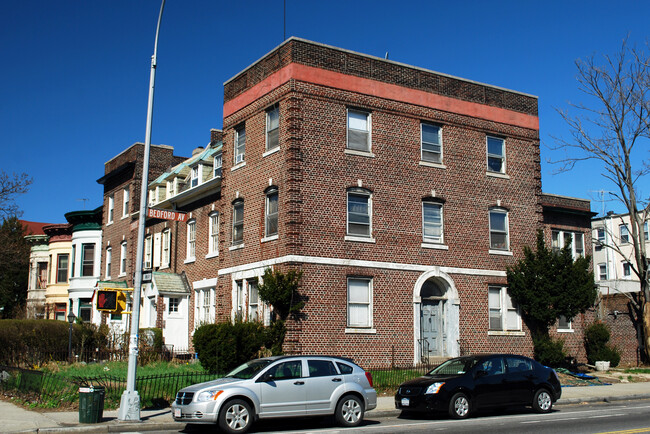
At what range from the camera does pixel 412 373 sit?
2348 cm

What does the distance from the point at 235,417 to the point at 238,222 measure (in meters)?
14.6

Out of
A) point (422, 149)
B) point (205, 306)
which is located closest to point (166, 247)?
point (205, 306)

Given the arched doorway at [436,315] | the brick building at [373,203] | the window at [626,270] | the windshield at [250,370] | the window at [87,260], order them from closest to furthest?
the windshield at [250,370] → the brick building at [373,203] → the arched doorway at [436,315] → the window at [87,260] → the window at [626,270]

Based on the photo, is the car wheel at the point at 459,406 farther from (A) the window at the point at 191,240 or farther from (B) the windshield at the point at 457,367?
(A) the window at the point at 191,240

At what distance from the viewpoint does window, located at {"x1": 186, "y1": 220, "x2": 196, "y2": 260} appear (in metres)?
33.5

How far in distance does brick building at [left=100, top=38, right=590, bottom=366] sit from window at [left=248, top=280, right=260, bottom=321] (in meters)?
0.06

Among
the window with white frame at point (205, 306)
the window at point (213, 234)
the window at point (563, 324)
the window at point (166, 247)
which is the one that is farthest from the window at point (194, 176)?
the window at point (563, 324)

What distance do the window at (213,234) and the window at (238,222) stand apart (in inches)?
123

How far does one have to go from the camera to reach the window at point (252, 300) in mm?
26433

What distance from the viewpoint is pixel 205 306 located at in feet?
102

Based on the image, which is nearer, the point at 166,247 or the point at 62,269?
the point at 166,247

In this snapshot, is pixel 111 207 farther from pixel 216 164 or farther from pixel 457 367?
pixel 457 367

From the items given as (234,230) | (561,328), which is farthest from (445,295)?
(234,230)

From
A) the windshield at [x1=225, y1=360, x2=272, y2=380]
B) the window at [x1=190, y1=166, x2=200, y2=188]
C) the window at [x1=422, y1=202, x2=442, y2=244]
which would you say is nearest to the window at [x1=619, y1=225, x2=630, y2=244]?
the window at [x1=422, y1=202, x2=442, y2=244]
